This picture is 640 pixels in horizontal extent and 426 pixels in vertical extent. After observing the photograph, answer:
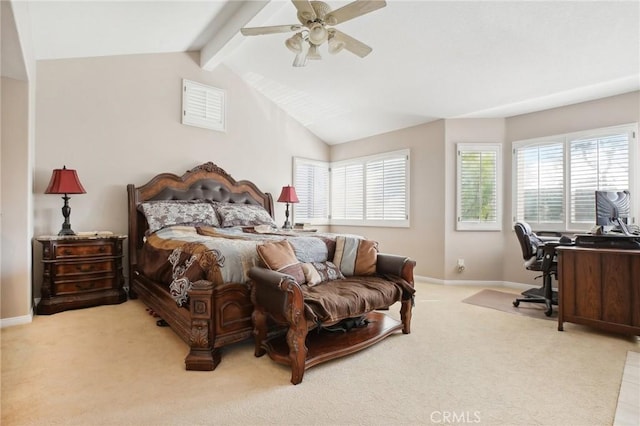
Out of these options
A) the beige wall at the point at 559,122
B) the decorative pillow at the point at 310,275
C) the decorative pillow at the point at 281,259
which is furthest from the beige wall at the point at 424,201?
the decorative pillow at the point at 281,259

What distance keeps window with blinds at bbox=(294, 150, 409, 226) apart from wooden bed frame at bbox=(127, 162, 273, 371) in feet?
4.77

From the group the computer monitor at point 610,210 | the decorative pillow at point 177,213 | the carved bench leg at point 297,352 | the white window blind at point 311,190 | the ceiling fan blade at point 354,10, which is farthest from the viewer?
the white window blind at point 311,190

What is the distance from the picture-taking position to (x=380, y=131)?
18.7 feet

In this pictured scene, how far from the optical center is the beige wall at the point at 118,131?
12.1ft

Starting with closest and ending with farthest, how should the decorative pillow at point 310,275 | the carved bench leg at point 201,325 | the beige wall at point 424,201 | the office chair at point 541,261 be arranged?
the carved bench leg at point 201,325 < the decorative pillow at point 310,275 < the office chair at point 541,261 < the beige wall at point 424,201

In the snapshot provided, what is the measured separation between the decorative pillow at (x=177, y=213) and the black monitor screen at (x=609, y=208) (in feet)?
13.8

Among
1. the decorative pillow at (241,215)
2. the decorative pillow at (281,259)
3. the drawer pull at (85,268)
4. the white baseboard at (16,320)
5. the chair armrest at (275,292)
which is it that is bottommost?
the white baseboard at (16,320)

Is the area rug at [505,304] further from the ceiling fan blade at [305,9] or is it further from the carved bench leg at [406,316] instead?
the ceiling fan blade at [305,9]

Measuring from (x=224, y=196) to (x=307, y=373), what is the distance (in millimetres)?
3291

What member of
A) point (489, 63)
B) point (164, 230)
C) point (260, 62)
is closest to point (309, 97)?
point (260, 62)

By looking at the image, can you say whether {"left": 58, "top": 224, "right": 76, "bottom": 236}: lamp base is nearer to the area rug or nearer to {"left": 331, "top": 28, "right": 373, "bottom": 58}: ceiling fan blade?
{"left": 331, "top": 28, "right": 373, "bottom": 58}: ceiling fan blade

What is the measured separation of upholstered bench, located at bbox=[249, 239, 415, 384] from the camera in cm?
202

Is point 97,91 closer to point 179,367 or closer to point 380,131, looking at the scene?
point 179,367

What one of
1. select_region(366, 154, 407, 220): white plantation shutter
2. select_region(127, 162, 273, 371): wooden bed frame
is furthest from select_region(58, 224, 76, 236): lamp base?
select_region(366, 154, 407, 220): white plantation shutter
